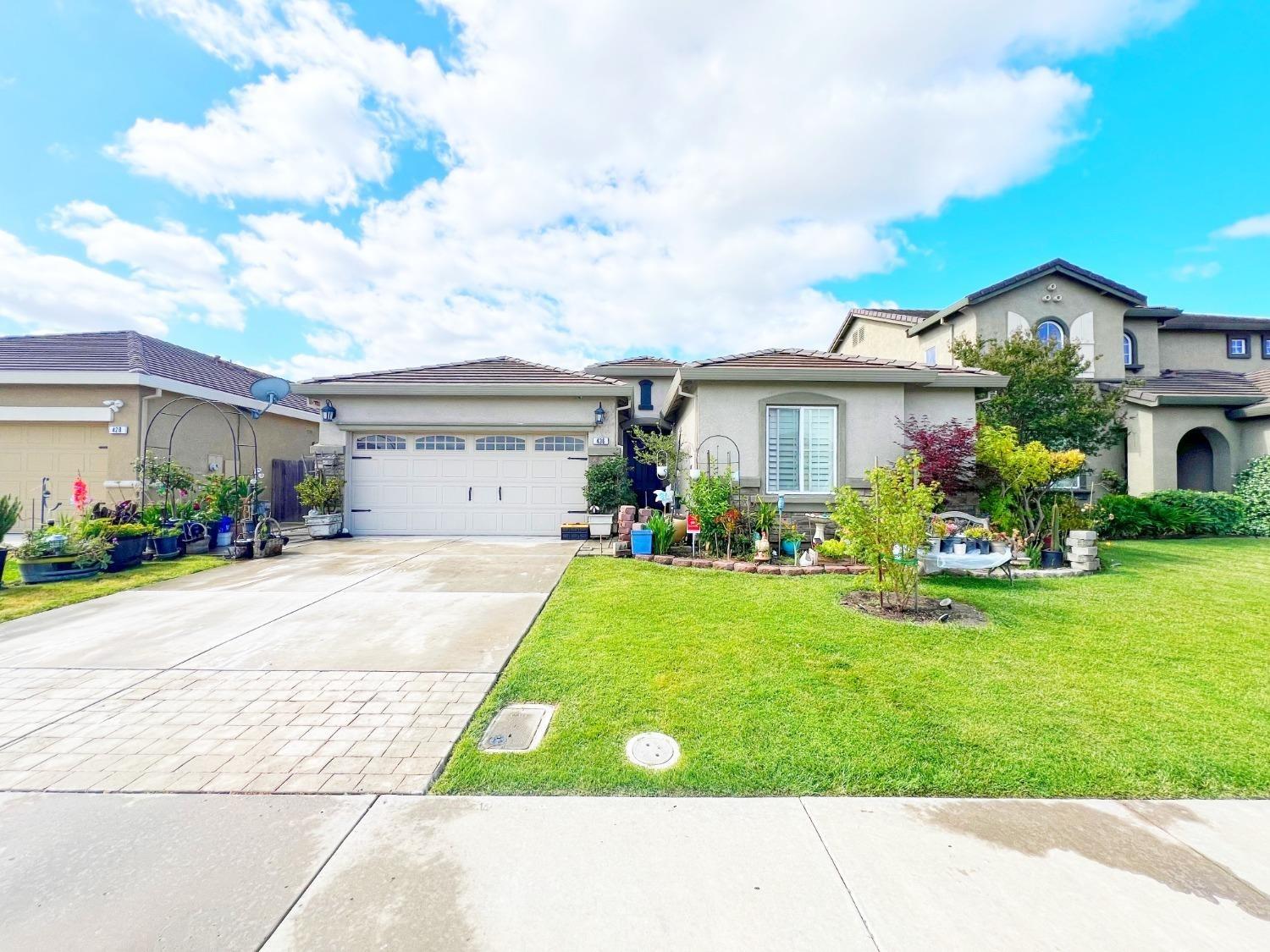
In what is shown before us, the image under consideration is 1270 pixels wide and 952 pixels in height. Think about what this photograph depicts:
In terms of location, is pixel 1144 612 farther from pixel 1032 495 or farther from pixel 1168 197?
pixel 1168 197

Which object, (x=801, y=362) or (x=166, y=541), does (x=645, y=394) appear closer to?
(x=801, y=362)

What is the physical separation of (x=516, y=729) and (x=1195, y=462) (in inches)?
831

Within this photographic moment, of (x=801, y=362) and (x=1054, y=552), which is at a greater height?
(x=801, y=362)

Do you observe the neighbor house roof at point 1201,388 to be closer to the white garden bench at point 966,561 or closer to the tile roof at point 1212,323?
the tile roof at point 1212,323

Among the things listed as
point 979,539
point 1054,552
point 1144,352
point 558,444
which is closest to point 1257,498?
point 1144,352

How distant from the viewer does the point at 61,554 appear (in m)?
7.44

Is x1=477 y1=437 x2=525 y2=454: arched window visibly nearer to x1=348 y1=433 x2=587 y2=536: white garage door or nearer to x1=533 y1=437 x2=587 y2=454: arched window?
x1=348 y1=433 x2=587 y2=536: white garage door

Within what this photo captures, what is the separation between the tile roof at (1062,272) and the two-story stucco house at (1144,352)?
3 centimetres

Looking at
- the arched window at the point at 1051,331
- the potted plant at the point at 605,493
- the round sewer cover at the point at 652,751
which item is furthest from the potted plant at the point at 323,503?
the arched window at the point at 1051,331

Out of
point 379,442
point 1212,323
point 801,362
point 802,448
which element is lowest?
point 802,448

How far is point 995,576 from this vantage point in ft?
24.6

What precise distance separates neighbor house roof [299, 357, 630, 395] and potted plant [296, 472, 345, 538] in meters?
2.08

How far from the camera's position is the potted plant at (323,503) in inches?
446

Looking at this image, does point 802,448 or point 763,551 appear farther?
point 802,448
